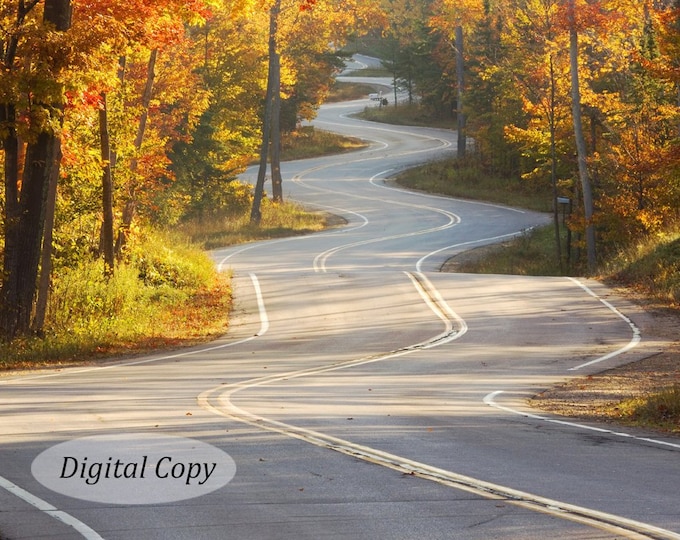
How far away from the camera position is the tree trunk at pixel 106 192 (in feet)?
74.2

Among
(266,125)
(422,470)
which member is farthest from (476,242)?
(422,470)

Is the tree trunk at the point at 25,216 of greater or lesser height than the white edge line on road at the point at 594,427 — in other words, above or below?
above

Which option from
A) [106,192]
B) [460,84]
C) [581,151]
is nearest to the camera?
[106,192]

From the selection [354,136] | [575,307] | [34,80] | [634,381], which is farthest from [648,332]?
[354,136]

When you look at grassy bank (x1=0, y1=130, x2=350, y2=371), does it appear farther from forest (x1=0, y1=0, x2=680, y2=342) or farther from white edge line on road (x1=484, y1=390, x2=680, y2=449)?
white edge line on road (x1=484, y1=390, x2=680, y2=449)

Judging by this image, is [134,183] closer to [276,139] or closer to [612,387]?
[612,387]

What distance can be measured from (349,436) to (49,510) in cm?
395

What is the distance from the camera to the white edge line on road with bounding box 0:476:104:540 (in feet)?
23.1

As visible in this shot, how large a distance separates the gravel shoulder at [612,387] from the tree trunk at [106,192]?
11012 millimetres

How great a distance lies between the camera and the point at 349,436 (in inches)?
426

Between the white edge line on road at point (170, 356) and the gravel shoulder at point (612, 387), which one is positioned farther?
the white edge line on road at point (170, 356)

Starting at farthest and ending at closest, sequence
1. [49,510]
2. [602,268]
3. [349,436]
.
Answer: [602,268] < [349,436] < [49,510]

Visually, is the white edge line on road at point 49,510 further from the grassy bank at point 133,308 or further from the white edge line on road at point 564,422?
the grassy bank at point 133,308

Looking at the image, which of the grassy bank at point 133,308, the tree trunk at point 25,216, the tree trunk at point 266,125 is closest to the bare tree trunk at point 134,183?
the grassy bank at point 133,308
